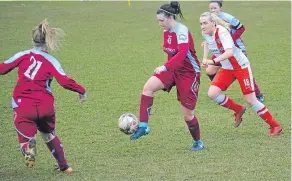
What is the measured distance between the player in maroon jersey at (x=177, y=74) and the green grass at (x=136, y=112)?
1.11 feet

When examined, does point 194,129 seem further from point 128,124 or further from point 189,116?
point 128,124

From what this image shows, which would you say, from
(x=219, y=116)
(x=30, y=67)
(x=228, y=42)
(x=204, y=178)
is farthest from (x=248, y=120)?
(x=30, y=67)

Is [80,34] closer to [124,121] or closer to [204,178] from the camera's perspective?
[124,121]

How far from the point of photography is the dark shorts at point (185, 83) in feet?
28.0

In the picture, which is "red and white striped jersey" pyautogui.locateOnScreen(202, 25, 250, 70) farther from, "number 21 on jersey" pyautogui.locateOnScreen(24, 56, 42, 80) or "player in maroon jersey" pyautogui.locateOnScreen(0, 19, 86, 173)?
"number 21 on jersey" pyautogui.locateOnScreen(24, 56, 42, 80)

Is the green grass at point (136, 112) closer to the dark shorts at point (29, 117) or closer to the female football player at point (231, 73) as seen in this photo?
the female football player at point (231, 73)

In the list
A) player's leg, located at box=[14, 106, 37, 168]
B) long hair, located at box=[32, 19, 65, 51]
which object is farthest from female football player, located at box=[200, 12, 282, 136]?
player's leg, located at box=[14, 106, 37, 168]

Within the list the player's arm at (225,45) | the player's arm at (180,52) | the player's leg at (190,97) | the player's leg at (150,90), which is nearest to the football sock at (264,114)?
the player's arm at (225,45)

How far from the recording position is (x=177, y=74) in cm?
857

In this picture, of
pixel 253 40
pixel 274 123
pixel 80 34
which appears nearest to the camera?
pixel 274 123

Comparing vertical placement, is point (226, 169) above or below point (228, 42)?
Answer: below

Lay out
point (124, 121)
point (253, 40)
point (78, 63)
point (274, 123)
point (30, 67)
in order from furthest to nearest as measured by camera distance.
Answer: point (253, 40) < point (78, 63) < point (274, 123) < point (124, 121) < point (30, 67)

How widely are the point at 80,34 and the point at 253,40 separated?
5.17 metres

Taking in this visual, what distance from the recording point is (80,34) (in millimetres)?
21219
